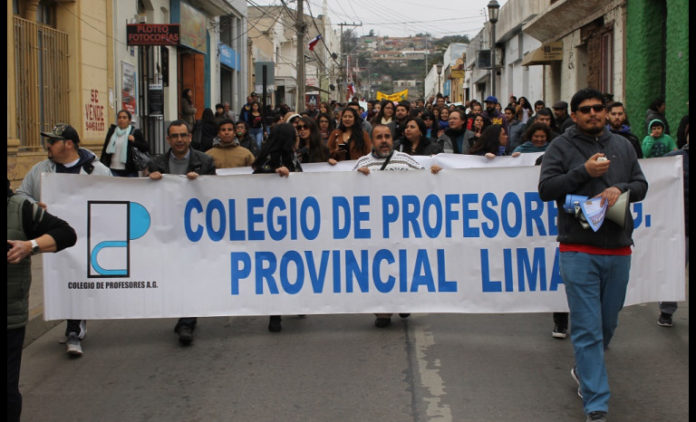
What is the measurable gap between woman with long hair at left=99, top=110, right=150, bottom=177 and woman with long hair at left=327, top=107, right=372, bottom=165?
333 cm

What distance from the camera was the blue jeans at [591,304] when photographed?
4.88 m

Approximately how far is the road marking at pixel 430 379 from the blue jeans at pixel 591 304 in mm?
817

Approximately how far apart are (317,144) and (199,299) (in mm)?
2952

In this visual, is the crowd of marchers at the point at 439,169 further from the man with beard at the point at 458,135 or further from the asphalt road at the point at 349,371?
the asphalt road at the point at 349,371

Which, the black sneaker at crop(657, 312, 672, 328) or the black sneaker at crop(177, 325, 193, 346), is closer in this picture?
the black sneaker at crop(177, 325, 193, 346)

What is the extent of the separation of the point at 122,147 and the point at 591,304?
9.09 metres

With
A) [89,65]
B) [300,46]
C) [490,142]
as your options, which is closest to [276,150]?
[490,142]

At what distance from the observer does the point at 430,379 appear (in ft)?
19.5

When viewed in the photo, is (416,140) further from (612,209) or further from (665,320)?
(612,209)

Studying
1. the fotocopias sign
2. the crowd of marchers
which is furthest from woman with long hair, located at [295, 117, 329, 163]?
the fotocopias sign

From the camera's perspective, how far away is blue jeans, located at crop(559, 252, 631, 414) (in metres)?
4.88

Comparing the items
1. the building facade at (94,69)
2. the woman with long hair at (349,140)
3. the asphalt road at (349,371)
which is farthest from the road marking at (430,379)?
the building facade at (94,69)

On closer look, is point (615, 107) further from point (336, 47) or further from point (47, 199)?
point (336, 47)

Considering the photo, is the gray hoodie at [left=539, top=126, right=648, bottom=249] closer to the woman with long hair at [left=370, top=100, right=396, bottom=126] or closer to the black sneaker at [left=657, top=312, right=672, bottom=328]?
the black sneaker at [left=657, top=312, right=672, bottom=328]
